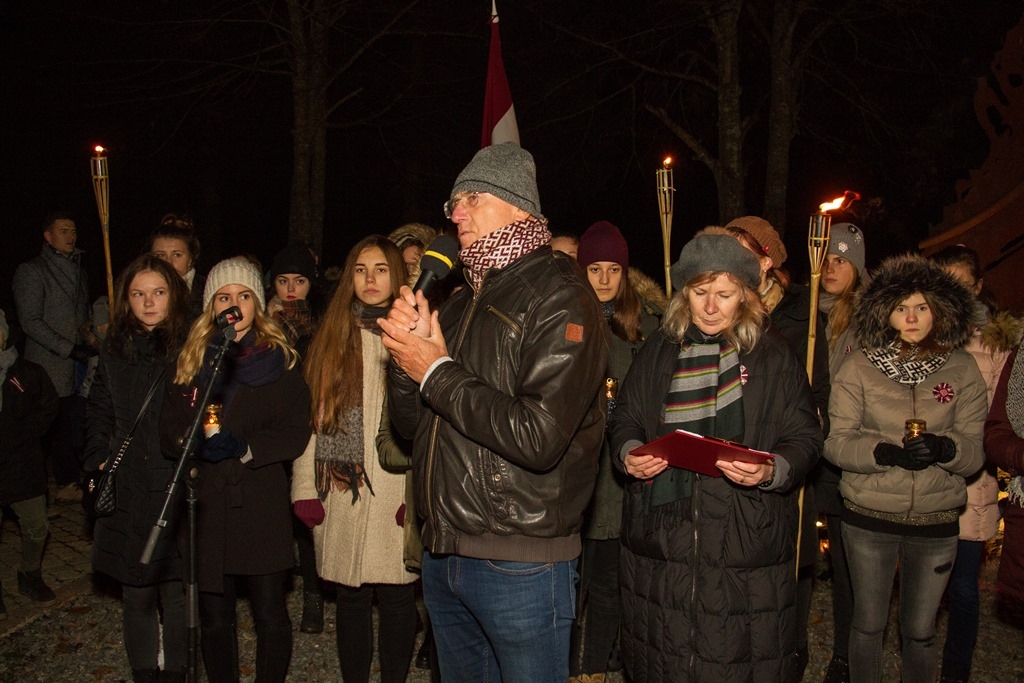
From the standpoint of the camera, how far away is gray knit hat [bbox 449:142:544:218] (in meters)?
3.16

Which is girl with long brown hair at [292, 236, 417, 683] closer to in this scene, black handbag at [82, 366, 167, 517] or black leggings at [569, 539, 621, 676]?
black handbag at [82, 366, 167, 517]

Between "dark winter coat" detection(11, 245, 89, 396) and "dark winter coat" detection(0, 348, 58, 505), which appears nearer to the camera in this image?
"dark winter coat" detection(0, 348, 58, 505)

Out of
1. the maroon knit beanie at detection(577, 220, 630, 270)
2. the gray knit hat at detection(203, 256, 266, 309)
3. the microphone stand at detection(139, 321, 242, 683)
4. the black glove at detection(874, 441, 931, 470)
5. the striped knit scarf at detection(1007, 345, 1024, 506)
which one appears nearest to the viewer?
the microphone stand at detection(139, 321, 242, 683)

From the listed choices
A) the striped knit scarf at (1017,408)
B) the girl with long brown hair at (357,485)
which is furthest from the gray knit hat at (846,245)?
the girl with long brown hair at (357,485)

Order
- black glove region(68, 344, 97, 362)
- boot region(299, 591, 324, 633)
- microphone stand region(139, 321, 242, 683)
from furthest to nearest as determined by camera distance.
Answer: black glove region(68, 344, 97, 362)
boot region(299, 591, 324, 633)
microphone stand region(139, 321, 242, 683)

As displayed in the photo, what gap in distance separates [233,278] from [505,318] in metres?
2.18

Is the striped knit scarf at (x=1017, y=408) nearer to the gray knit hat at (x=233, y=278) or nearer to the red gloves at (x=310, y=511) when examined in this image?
the red gloves at (x=310, y=511)

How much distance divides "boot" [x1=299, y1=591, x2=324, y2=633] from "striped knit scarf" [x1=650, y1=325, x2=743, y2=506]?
10.0 ft

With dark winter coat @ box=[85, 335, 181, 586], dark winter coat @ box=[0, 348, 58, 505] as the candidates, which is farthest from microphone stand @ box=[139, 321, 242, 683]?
dark winter coat @ box=[0, 348, 58, 505]

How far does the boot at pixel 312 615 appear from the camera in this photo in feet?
19.5

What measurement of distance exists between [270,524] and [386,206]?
2167 cm

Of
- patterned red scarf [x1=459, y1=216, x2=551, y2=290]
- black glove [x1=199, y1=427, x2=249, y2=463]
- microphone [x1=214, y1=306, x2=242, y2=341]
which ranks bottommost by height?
black glove [x1=199, y1=427, x2=249, y2=463]

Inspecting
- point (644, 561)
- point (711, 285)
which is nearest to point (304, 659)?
point (644, 561)

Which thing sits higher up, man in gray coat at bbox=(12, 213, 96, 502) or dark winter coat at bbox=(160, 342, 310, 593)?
man in gray coat at bbox=(12, 213, 96, 502)
